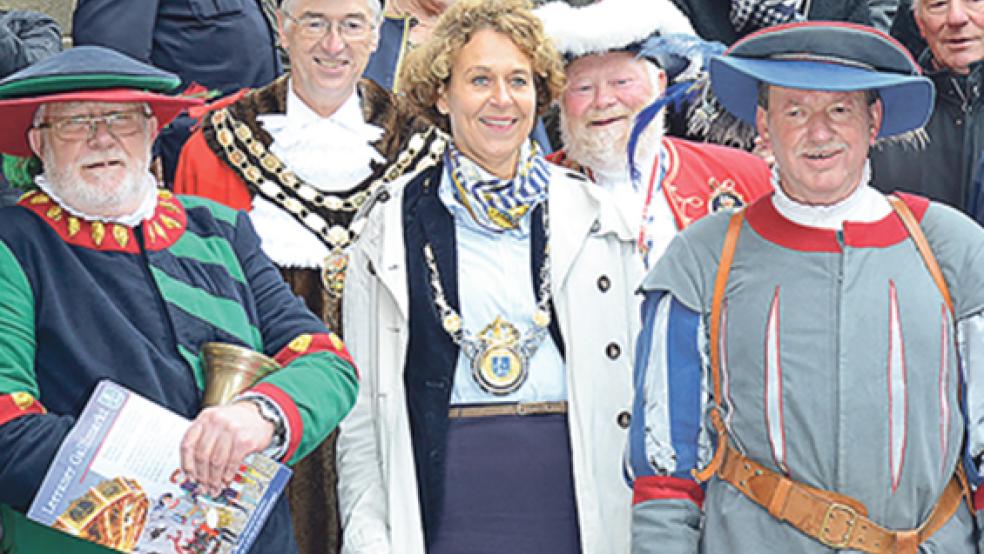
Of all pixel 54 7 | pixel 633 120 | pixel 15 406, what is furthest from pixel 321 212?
pixel 54 7

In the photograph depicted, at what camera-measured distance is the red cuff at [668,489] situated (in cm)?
307

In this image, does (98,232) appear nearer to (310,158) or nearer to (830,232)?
(310,158)

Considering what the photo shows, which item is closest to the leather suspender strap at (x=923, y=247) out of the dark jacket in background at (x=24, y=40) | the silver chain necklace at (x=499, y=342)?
the silver chain necklace at (x=499, y=342)

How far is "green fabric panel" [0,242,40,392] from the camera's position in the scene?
296 cm

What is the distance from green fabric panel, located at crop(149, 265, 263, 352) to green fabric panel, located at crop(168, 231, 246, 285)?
82 mm

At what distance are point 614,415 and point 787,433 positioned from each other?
22.4 inches

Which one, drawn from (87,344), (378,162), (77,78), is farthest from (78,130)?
(378,162)

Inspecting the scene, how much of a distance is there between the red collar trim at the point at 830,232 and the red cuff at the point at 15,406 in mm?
1622

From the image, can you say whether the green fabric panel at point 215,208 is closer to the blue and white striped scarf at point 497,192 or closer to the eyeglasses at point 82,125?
the eyeglasses at point 82,125

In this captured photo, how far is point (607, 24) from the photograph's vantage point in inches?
167

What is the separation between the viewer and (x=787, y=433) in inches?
117

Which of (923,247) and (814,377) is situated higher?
(923,247)

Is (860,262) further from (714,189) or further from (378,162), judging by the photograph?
(378,162)

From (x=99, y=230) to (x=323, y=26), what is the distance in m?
1.45
